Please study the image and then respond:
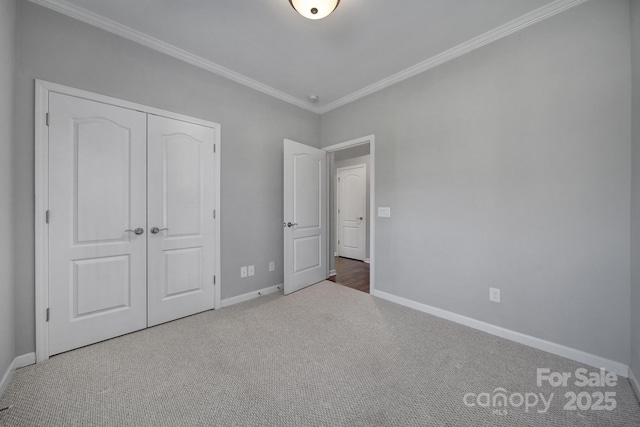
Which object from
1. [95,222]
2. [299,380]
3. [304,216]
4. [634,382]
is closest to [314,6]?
[304,216]

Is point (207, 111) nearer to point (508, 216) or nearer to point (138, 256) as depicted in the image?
point (138, 256)

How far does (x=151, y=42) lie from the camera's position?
2.19 m

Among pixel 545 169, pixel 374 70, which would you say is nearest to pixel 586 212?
pixel 545 169

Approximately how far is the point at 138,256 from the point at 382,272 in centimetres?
256

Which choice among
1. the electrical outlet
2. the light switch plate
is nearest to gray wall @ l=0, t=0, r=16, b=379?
the light switch plate

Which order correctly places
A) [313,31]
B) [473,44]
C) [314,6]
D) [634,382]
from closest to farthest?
1. [634,382]
2. [314,6]
3. [313,31]
4. [473,44]

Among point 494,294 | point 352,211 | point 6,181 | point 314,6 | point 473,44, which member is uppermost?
point 473,44

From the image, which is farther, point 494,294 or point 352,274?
point 352,274

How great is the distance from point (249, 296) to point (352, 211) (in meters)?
3.34

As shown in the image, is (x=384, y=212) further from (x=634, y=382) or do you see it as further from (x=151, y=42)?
(x=151, y=42)

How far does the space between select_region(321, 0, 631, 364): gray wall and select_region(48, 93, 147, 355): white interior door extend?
2637 millimetres

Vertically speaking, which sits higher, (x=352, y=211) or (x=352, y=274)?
(x=352, y=211)

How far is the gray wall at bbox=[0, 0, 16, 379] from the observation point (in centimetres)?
147

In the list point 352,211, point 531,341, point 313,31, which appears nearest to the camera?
point 531,341
